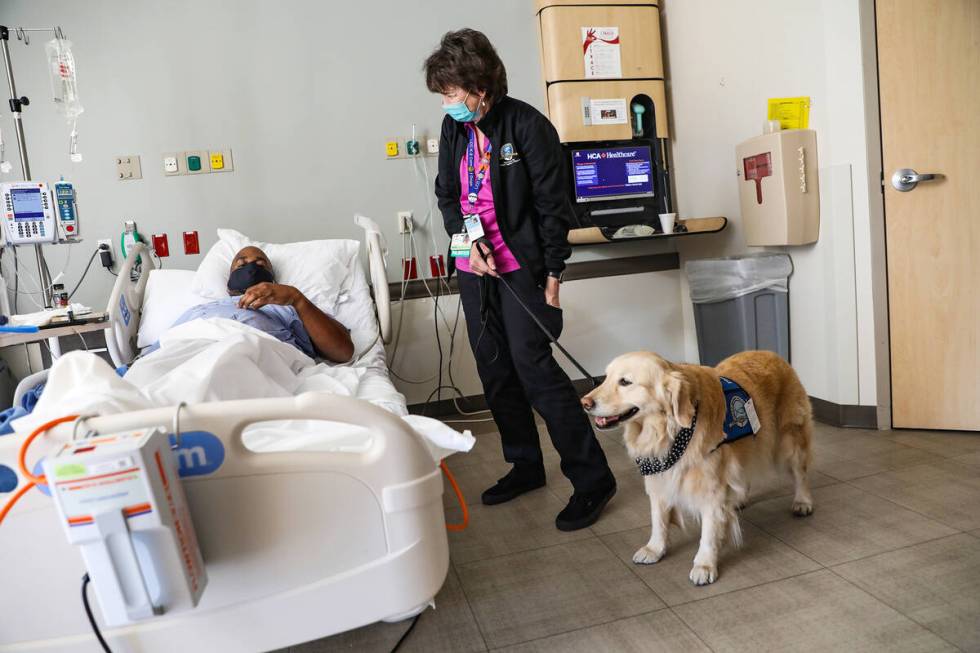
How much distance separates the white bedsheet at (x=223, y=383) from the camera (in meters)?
1.15

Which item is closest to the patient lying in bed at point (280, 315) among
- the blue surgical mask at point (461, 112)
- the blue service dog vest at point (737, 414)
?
the blue surgical mask at point (461, 112)

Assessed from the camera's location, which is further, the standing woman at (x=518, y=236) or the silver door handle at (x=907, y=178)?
the silver door handle at (x=907, y=178)

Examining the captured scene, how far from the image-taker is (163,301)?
9.02ft

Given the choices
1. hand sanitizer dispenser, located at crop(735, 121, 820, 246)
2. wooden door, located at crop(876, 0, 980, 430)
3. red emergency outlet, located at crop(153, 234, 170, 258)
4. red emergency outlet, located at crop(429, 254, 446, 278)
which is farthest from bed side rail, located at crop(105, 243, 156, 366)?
wooden door, located at crop(876, 0, 980, 430)

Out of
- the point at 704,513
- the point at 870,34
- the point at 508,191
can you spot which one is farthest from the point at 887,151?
the point at 704,513

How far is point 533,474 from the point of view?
7.77 feet

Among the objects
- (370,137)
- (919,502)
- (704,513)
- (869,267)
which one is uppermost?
(370,137)

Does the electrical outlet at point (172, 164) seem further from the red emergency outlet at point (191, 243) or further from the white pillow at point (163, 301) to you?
the white pillow at point (163, 301)

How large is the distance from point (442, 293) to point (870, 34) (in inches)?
86.0

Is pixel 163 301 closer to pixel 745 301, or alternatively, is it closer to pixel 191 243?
pixel 191 243

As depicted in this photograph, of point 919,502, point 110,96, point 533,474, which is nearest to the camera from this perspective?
point 919,502

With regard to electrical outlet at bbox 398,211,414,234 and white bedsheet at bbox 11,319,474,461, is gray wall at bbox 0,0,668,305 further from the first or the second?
white bedsheet at bbox 11,319,474,461

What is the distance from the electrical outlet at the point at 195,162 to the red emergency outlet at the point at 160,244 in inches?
13.2

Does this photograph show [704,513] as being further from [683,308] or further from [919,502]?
[683,308]
